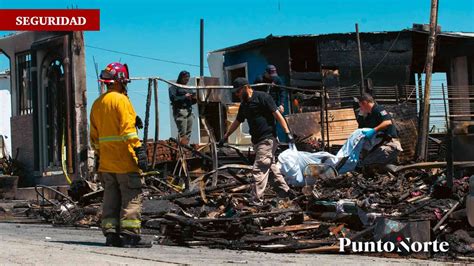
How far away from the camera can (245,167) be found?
14.5 meters

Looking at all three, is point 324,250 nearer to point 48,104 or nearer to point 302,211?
point 302,211

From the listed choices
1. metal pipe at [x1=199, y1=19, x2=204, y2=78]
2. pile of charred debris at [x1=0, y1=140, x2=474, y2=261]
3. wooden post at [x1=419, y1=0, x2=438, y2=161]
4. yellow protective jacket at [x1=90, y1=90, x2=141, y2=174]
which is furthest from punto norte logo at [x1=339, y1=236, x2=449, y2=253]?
metal pipe at [x1=199, y1=19, x2=204, y2=78]

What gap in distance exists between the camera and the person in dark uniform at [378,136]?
1455 cm

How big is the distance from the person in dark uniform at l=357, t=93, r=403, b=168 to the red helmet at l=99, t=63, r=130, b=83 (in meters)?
6.08

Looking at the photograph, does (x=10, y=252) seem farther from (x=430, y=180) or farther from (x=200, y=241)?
(x=430, y=180)

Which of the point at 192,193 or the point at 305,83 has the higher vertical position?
the point at 305,83

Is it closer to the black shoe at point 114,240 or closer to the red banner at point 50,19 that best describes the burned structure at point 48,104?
the red banner at point 50,19

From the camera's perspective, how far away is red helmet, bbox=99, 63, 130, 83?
940 cm

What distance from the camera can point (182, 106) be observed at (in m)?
16.9

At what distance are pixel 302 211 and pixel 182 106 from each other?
6.24m

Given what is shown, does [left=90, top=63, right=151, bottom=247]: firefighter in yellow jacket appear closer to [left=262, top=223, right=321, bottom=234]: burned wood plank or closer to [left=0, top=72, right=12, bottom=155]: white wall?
[left=262, top=223, right=321, bottom=234]: burned wood plank

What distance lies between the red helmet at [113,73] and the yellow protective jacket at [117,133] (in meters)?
0.14

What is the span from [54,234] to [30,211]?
348cm

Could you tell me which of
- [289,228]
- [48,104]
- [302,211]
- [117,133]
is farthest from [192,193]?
[48,104]
